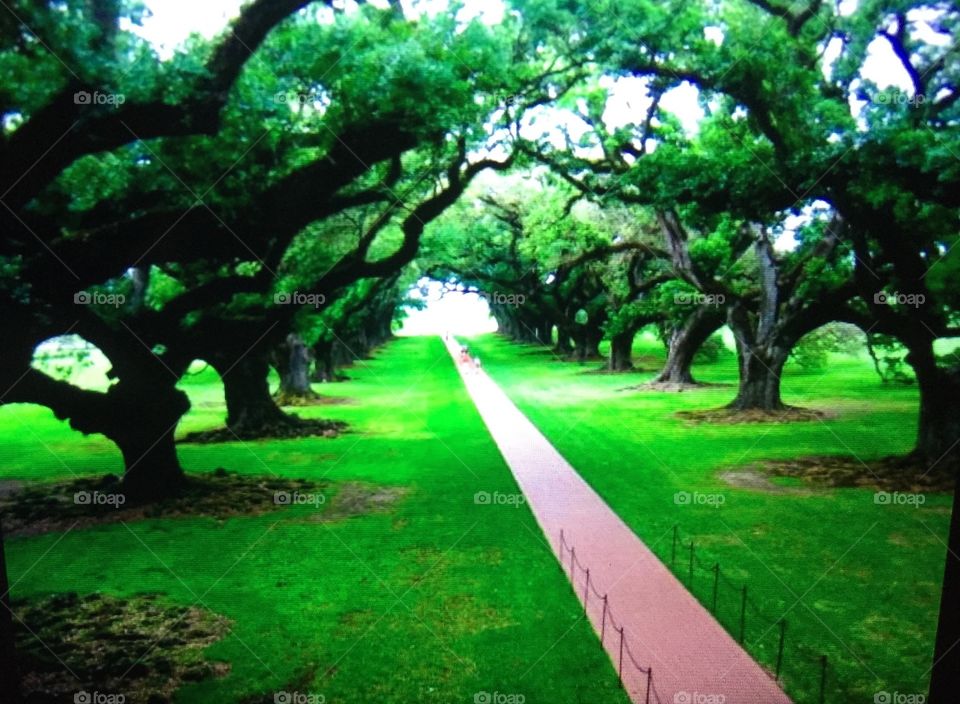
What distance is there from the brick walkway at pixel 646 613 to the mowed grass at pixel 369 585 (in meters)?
0.44

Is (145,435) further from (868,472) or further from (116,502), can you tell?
(868,472)

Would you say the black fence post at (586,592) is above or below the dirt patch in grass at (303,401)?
below

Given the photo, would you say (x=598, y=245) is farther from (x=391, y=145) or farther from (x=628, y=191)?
(x=391, y=145)

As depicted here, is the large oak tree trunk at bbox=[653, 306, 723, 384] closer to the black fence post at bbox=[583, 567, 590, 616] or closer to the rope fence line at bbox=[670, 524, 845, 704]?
the rope fence line at bbox=[670, 524, 845, 704]

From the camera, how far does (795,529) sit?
42.7ft

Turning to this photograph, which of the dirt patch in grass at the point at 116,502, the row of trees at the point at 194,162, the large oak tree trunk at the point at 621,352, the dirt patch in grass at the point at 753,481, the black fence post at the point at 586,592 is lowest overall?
the dirt patch in grass at the point at 116,502

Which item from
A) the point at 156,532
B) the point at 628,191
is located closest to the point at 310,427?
the point at 156,532

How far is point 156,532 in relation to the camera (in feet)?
42.5

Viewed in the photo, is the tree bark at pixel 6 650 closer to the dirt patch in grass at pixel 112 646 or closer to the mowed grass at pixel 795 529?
the dirt patch in grass at pixel 112 646

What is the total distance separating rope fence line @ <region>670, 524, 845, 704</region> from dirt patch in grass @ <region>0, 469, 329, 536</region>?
27.5ft

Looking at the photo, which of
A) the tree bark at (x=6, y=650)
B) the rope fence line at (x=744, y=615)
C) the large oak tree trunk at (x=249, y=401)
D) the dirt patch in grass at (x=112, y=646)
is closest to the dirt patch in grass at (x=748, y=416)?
the rope fence line at (x=744, y=615)

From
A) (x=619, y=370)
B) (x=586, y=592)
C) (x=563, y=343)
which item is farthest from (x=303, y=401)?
(x=563, y=343)

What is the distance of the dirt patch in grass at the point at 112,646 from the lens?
295 inches

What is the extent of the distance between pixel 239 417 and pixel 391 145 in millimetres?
14842
